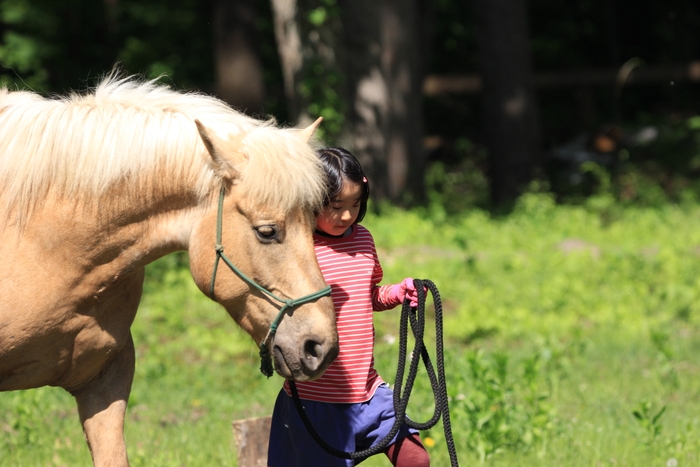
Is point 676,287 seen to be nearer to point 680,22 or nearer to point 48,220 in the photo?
point 48,220

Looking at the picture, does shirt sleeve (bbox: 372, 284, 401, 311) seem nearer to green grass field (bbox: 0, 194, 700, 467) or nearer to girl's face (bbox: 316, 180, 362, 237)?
girl's face (bbox: 316, 180, 362, 237)

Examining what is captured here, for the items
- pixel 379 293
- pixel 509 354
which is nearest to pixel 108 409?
pixel 379 293

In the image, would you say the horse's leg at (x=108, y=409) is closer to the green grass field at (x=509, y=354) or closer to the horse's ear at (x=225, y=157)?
the green grass field at (x=509, y=354)

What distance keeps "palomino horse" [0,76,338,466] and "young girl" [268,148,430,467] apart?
0.16 meters

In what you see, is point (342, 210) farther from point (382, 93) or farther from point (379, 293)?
point (382, 93)

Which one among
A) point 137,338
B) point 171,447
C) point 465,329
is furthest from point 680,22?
point 171,447

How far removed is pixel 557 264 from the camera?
27.1ft

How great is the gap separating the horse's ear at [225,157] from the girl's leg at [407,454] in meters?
1.16

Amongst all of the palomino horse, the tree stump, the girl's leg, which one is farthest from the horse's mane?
the tree stump

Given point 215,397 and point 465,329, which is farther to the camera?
point 465,329

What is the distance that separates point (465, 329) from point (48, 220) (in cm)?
458

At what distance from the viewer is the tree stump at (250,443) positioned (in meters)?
3.86

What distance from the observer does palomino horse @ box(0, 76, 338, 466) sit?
271 cm

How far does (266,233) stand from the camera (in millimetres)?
2717
